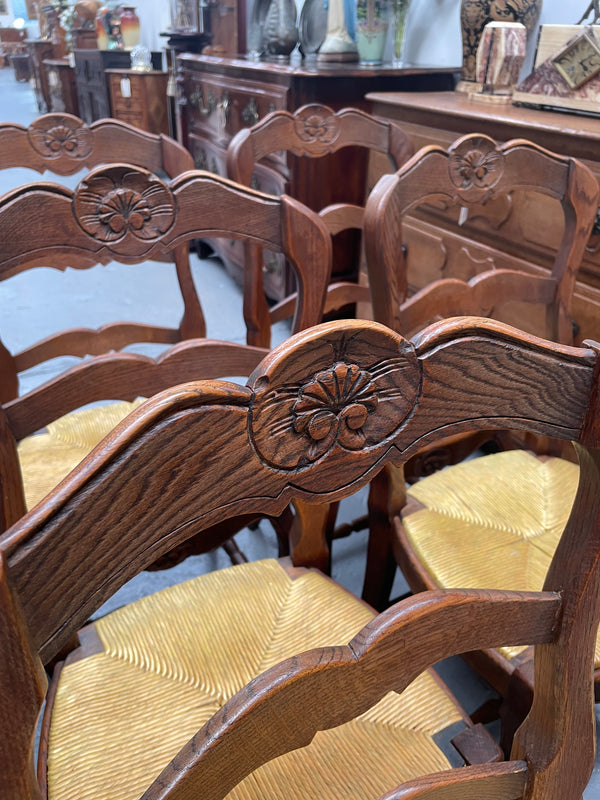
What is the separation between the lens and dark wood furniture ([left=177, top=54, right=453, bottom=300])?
1.92 metres

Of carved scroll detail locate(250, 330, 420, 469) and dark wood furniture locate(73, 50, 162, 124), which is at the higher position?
dark wood furniture locate(73, 50, 162, 124)

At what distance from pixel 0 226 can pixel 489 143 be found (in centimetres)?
69

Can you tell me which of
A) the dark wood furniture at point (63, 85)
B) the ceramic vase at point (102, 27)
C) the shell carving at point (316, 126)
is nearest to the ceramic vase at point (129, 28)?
the ceramic vase at point (102, 27)

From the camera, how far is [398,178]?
0.83m

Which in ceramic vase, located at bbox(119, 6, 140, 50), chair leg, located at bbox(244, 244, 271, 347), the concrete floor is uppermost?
ceramic vase, located at bbox(119, 6, 140, 50)

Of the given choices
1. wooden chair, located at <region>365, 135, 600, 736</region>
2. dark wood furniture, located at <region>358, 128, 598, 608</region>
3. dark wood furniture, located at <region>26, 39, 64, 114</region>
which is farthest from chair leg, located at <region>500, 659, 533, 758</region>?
dark wood furniture, located at <region>26, 39, 64, 114</region>

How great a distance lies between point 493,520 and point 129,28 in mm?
4825

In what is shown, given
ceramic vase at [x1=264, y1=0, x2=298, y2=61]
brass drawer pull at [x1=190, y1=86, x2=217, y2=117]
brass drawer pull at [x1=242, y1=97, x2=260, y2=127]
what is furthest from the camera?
brass drawer pull at [x1=190, y1=86, x2=217, y2=117]

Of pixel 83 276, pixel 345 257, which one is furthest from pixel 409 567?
pixel 83 276

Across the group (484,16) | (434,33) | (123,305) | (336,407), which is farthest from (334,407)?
(123,305)

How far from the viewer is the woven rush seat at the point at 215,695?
0.57 m

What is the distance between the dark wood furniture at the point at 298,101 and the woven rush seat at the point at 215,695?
60.2 inches

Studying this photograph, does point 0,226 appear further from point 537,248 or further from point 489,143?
point 537,248

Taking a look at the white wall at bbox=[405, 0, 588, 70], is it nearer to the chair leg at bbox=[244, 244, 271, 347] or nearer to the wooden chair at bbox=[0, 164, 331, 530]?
the chair leg at bbox=[244, 244, 271, 347]
